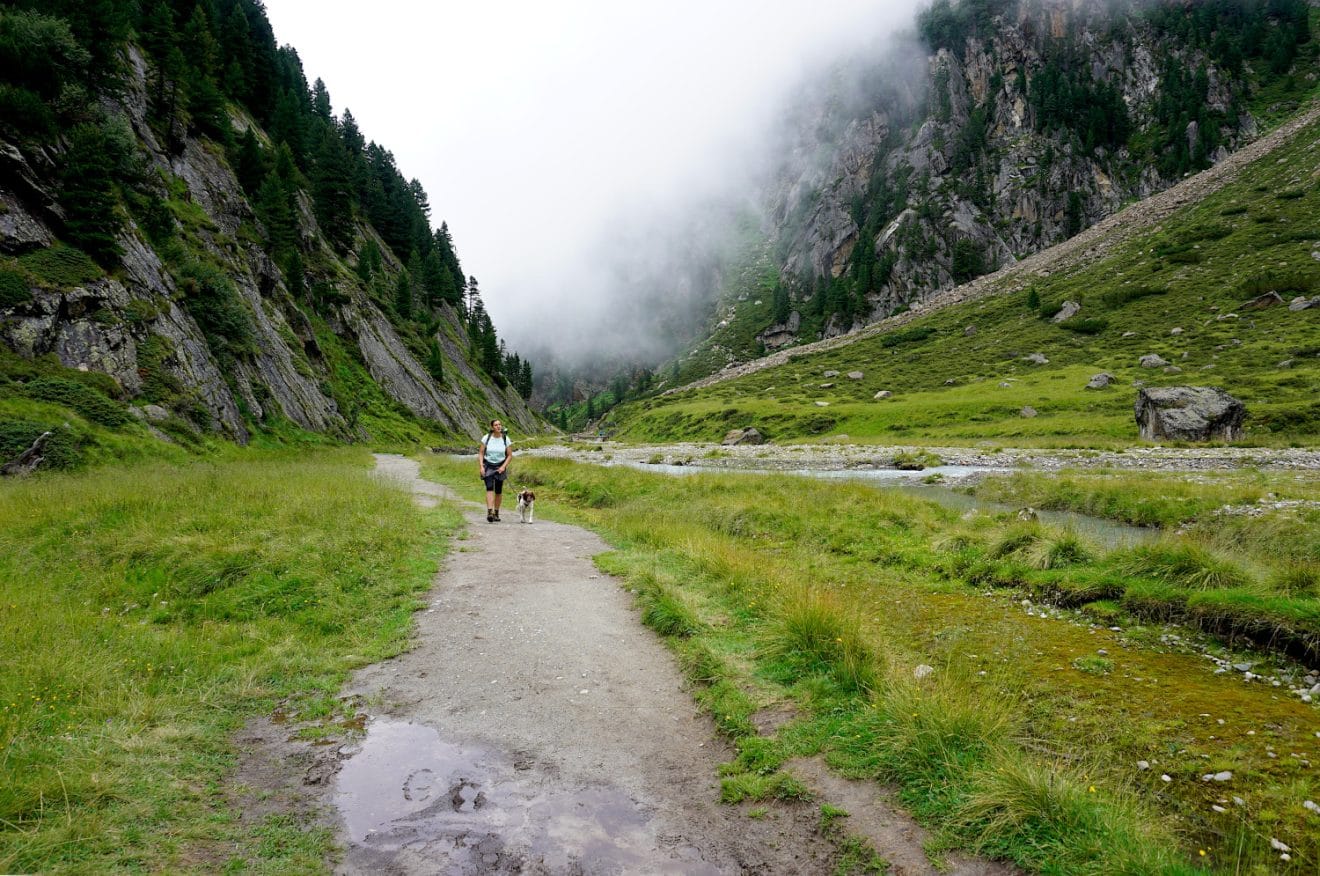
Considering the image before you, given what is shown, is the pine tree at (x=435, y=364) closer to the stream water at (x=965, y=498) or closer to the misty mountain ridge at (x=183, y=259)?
the misty mountain ridge at (x=183, y=259)

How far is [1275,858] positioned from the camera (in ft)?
14.7

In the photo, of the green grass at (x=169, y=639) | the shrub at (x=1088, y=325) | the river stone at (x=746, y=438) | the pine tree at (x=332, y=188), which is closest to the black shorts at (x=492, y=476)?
the green grass at (x=169, y=639)

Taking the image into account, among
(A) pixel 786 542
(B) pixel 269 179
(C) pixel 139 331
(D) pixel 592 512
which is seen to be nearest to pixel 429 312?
(B) pixel 269 179

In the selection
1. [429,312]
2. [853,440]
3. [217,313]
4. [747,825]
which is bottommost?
[747,825]

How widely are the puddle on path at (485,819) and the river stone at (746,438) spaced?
79622 mm

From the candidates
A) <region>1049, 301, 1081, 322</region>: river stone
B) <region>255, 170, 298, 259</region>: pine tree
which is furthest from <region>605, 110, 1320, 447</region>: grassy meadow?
<region>255, 170, 298, 259</region>: pine tree

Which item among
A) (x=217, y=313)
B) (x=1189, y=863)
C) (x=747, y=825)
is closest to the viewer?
(x=1189, y=863)

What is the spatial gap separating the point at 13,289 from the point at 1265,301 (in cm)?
12402

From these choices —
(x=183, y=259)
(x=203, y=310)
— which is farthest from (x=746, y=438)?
(x=183, y=259)

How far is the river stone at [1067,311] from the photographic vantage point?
107 m

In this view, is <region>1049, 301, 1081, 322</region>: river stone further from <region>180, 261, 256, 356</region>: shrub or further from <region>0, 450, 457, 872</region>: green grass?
<region>0, 450, 457, 872</region>: green grass

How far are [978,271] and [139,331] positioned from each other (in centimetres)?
19325

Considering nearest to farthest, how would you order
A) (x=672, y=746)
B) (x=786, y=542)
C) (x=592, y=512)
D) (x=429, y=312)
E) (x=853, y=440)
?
(x=672, y=746) → (x=786, y=542) → (x=592, y=512) → (x=853, y=440) → (x=429, y=312)

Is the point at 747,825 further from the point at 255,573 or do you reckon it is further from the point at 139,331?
→ the point at 139,331
